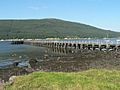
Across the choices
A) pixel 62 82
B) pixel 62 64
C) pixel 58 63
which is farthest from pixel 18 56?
pixel 62 82

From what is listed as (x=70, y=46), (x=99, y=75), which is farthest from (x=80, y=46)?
(x=99, y=75)

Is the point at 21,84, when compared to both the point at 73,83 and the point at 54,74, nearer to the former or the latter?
the point at 54,74

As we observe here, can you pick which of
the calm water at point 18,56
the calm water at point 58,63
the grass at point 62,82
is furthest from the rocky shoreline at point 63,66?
the grass at point 62,82

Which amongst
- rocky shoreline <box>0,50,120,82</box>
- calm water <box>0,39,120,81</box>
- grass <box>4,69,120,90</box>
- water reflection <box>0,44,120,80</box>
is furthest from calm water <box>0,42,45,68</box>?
grass <box>4,69,120,90</box>

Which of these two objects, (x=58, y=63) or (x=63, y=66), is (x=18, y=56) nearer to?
(x=58, y=63)

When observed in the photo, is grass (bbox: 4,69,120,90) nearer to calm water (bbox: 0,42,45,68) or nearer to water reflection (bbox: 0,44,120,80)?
water reflection (bbox: 0,44,120,80)

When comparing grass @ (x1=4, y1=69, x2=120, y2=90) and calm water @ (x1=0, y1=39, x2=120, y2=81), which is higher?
grass @ (x1=4, y1=69, x2=120, y2=90)

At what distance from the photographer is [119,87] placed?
18.7 m

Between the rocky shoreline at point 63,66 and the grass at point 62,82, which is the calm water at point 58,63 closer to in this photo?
the rocky shoreline at point 63,66

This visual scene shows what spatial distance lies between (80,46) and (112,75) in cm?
8147

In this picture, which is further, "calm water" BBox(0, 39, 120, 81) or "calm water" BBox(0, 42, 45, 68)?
"calm water" BBox(0, 42, 45, 68)

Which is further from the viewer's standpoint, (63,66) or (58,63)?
(58,63)

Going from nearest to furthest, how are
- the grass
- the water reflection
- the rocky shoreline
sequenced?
the grass, the rocky shoreline, the water reflection

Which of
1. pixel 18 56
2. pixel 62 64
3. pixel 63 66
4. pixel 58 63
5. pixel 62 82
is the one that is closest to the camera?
pixel 62 82
